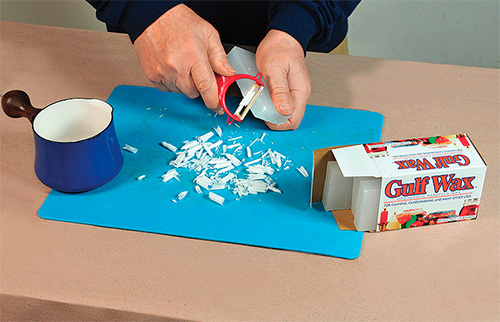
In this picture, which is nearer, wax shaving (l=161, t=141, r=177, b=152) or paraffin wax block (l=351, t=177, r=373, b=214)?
paraffin wax block (l=351, t=177, r=373, b=214)

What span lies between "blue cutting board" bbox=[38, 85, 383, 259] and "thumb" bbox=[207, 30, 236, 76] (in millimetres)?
109

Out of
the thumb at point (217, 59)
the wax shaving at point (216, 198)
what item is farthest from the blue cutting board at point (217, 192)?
the thumb at point (217, 59)

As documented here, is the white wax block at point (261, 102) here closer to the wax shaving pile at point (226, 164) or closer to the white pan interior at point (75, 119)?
the wax shaving pile at point (226, 164)

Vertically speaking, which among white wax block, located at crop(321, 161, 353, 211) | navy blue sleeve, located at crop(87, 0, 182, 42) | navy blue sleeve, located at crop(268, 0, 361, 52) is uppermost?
navy blue sleeve, located at crop(87, 0, 182, 42)

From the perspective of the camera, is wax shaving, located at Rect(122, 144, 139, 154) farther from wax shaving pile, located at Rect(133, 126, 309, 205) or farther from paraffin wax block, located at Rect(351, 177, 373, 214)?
paraffin wax block, located at Rect(351, 177, 373, 214)

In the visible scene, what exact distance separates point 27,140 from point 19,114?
13cm

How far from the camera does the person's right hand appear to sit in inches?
38.9

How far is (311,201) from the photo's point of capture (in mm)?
870

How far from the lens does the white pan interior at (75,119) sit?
0.90m

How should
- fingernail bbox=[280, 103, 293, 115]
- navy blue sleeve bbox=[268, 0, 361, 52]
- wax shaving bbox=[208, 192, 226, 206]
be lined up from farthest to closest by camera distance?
navy blue sleeve bbox=[268, 0, 361, 52]
fingernail bbox=[280, 103, 293, 115]
wax shaving bbox=[208, 192, 226, 206]

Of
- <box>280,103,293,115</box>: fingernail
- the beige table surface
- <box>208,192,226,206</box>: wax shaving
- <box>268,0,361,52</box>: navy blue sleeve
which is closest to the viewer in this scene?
the beige table surface

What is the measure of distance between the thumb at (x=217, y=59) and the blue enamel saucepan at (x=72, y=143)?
0.69 feet

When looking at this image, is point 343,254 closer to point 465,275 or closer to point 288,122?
point 465,275

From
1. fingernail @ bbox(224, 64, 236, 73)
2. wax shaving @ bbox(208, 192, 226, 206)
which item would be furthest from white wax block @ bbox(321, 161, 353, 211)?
fingernail @ bbox(224, 64, 236, 73)
